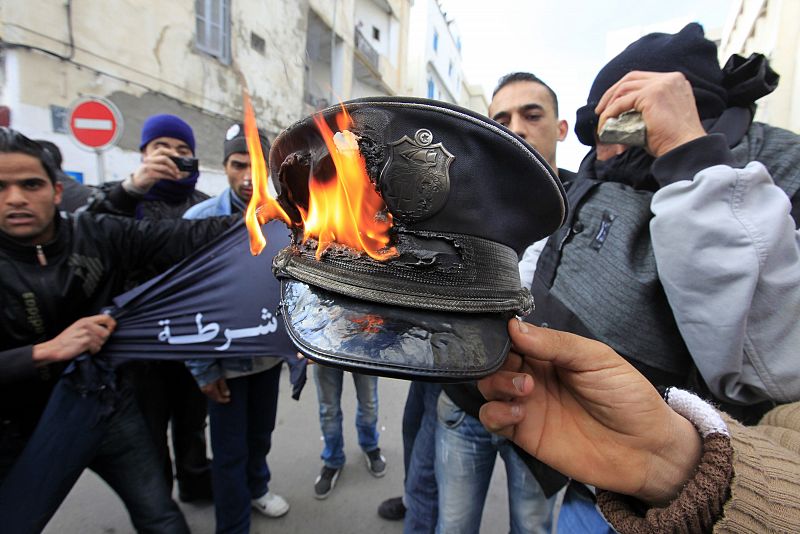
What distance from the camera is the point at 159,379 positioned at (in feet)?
7.55

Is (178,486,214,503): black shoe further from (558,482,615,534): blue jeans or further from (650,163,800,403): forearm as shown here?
(650,163,800,403): forearm

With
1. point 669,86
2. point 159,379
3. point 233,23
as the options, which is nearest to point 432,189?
point 669,86

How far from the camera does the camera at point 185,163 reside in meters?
2.32

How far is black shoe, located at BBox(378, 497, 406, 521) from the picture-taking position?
2580mm

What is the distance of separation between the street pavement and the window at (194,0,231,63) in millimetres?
8072

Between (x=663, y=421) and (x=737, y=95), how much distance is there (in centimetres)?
115

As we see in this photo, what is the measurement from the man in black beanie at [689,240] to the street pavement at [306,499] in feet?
5.16

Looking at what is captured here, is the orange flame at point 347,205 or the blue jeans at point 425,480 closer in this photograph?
the orange flame at point 347,205

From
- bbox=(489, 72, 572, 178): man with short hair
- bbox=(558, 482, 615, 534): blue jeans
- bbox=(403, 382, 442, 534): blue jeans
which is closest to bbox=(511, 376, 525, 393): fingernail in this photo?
bbox=(558, 482, 615, 534): blue jeans

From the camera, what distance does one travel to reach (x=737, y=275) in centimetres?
99

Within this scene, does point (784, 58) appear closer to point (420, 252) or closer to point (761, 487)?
point (761, 487)

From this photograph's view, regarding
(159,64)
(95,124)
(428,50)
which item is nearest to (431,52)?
(428,50)

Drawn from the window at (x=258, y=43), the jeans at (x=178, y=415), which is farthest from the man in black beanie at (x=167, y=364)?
the window at (x=258, y=43)

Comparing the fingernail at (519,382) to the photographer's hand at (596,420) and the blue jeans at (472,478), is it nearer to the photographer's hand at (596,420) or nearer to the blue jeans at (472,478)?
the photographer's hand at (596,420)
